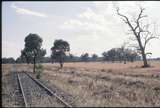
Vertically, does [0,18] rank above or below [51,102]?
above

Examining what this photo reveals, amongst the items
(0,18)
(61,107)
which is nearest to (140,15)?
(0,18)

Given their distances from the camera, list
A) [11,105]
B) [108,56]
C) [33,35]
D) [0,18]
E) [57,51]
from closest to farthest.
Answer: [11,105] < [0,18] < [33,35] < [57,51] < [108,56]

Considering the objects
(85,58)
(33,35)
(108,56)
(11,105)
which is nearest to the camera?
(11,105)

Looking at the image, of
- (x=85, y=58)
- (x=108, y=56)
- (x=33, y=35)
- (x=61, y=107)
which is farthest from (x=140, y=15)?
(x=85, y=58)

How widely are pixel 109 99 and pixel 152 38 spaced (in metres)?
50.7

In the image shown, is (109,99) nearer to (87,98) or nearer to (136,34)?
(87,98)

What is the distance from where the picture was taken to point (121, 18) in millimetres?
64750

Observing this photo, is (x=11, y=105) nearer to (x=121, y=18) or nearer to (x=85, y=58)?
(x=121, y=18)

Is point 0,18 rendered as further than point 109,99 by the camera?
Yes

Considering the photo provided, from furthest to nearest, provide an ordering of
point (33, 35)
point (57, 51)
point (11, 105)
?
point (57, 51) → point (33, 35) → point (11, 105)

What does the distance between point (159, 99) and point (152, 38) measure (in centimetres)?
5028

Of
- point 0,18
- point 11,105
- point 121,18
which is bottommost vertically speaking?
point 11,105

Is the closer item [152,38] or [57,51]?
[152,38]

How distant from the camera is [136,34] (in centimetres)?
6519
